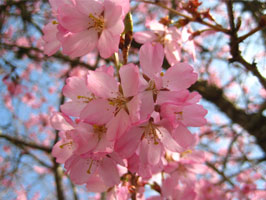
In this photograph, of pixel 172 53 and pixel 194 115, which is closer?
pixel 194 115

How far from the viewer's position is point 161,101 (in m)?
0.87

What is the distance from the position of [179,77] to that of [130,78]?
0.70 ft

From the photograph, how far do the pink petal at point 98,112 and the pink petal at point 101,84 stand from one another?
3 centimetres

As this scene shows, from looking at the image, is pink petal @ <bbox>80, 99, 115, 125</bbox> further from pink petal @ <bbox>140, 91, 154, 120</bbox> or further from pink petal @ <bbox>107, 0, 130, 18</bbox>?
pink petal @ <bbox>107, 0, 130, 18</bbox>

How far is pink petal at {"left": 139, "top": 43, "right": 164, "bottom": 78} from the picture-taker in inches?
38.5

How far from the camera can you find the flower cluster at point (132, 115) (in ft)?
2.72

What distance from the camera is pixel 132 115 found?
0.79 metres

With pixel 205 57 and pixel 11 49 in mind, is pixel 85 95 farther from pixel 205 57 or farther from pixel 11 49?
pixel 205 57

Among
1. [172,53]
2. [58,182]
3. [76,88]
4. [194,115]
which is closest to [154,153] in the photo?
[194,115]

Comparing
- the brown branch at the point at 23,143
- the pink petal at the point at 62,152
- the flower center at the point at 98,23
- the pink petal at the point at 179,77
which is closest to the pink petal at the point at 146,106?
the pink petal at the point at 179,77

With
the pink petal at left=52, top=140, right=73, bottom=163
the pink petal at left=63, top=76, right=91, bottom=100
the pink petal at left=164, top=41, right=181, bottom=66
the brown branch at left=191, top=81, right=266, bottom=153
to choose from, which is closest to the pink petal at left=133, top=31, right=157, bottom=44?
the pink petal at left=164, top=41, right=181, bottom=66

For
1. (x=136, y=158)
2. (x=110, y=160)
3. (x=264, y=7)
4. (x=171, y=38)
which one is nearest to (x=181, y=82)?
(x=136, y=158)

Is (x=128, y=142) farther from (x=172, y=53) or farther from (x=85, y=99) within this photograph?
(x=172, y=53)

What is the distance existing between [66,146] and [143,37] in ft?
2.53
